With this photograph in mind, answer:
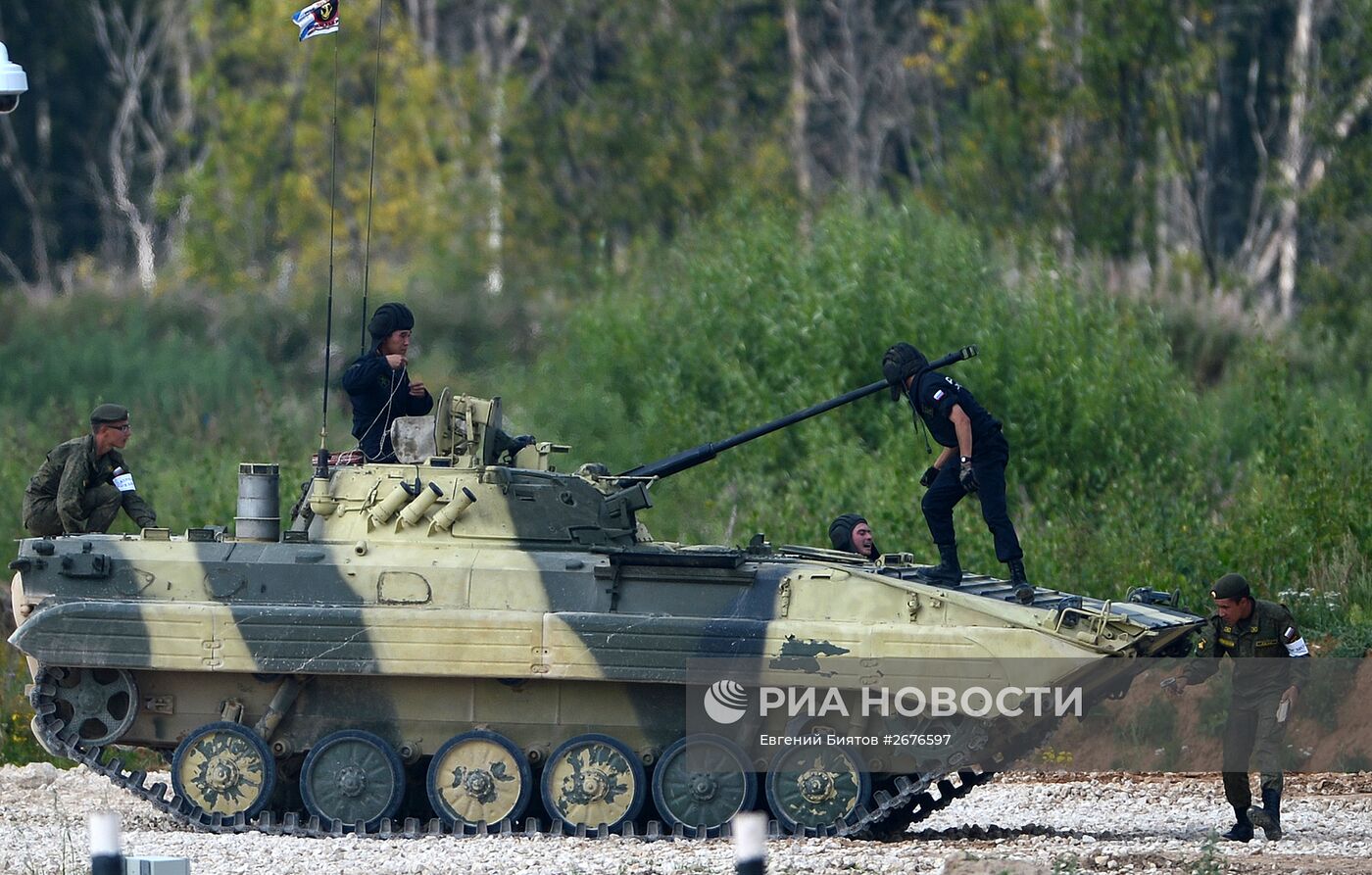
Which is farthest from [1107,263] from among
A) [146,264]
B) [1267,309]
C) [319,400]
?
[146,264]

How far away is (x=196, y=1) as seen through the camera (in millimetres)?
51500

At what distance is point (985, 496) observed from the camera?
17406 millimetres

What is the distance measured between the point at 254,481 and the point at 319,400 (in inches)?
747

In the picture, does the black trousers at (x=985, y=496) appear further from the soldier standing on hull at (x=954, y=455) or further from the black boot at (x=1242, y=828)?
the black boot at (x=1242, y=828)

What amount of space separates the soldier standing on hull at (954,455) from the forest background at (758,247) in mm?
5557

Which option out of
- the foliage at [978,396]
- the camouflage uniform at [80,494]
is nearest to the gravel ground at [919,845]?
→ the camouflage uniform at [80,494]

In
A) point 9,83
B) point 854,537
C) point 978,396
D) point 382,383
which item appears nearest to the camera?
point 9,83

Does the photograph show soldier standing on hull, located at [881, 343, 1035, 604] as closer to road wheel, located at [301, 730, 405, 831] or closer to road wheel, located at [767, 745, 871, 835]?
road wheel, located at [767, 745, 871, 835]

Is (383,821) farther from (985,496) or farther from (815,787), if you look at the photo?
(985,496)

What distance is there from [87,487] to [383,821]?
4118 mm

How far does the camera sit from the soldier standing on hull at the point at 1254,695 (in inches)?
647

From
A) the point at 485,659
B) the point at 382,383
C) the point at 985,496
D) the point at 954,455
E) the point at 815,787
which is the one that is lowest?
the point at 815,787

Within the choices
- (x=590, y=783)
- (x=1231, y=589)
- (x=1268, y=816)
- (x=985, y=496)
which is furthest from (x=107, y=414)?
(x=1268, y=816)

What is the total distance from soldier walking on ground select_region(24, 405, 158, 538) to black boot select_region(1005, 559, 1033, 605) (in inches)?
269
